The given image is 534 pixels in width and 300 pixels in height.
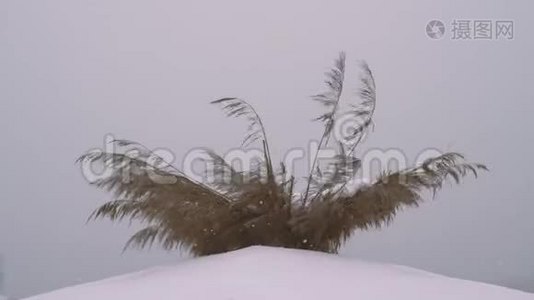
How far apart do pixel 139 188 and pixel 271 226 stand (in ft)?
6.19

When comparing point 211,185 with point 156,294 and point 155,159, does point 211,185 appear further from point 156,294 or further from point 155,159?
point 156,294

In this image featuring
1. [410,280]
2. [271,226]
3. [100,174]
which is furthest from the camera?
[100,174]

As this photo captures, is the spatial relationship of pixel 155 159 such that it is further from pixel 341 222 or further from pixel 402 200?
pixel 402 200

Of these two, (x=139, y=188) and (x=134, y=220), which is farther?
(x=134, y=220)

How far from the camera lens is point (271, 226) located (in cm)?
1052

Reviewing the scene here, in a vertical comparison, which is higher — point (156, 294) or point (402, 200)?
point (402, 200)

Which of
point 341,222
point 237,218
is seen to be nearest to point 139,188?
point 237,218

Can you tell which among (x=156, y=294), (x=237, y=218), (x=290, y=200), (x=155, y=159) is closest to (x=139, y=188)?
(x=155, y=159)

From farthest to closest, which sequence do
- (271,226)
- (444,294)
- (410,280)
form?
(271,226) → (410,280) → (444,294)

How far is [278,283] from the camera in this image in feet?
18.9

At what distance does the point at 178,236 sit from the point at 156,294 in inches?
216

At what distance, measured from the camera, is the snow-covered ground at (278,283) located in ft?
18.1

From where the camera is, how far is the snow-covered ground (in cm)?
553

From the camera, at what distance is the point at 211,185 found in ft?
36.5
